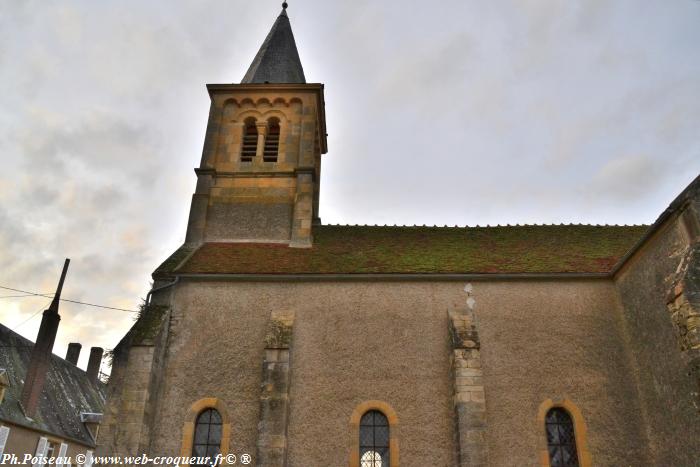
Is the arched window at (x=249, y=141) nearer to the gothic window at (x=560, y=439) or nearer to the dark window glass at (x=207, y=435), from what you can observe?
the dark window glass at (x=207, y=435)

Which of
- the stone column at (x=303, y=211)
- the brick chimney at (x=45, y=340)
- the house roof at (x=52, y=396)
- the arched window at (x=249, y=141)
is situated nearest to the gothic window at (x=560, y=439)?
the stone column at (x=303, y=211)

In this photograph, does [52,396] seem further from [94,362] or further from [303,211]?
[303,211]

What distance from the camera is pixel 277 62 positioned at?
70.2ft

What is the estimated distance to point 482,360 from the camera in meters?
12.6

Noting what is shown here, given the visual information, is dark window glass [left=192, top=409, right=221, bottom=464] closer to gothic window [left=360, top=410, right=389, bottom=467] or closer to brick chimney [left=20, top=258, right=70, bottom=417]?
gothic window [left=360, top=410, right=389, bottom=467]

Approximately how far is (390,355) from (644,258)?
254 inches

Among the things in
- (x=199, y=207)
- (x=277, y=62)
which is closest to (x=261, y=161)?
(x=199, y=207)

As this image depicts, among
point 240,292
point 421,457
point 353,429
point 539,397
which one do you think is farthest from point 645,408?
point 240,292

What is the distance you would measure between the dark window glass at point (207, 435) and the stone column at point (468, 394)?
5.71 m

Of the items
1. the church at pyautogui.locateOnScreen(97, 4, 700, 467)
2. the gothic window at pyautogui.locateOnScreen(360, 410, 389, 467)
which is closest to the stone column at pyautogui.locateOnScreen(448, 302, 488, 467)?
the church at pyautogui.locateOnScreen(97, 4, 700, 467)

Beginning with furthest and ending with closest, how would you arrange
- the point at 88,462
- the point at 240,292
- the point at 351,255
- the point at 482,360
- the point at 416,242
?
the point at 88,462
the point at 416,242
the point at 351,255
the point at 240,292
the point at 482,360

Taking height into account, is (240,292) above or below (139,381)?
above

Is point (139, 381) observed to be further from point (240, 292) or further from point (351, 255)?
point (351, 255)

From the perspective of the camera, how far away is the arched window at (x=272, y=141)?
62.0ft
